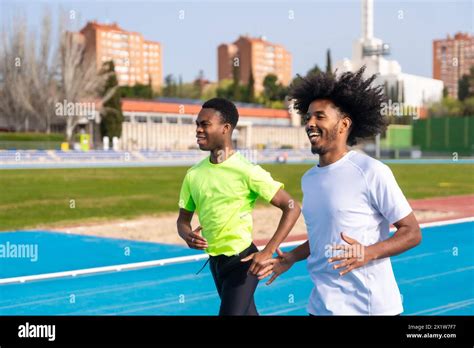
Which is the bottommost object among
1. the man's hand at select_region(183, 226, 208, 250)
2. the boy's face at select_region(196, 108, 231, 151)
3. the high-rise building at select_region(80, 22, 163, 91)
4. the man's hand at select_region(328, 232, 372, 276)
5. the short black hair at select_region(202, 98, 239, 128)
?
the man's hand at select_region(183, 226, 208, 250)

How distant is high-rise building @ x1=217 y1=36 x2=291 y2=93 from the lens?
4769 inches

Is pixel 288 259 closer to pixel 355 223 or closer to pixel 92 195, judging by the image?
pixel 355 223

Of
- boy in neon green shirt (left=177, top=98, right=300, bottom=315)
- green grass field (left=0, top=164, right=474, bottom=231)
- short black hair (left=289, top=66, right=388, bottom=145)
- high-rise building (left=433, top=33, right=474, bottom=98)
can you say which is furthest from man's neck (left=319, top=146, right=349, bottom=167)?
high-rise building (left=433, top=33, right=474, bottom=98)

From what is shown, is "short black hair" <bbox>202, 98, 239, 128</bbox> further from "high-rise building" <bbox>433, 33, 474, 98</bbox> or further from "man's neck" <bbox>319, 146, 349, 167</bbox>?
"high-rise building" <bbox>433, 33, 474, 98</bbox>

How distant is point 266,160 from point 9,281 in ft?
129

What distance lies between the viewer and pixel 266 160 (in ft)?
→ 154

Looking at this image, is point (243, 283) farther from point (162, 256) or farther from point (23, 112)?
point (23, 112)

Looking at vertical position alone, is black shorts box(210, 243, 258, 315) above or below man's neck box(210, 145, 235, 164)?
below

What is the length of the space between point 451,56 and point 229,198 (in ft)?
446

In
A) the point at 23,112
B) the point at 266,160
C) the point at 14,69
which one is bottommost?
the point at 266,160

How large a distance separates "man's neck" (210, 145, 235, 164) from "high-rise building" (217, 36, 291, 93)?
353 feet

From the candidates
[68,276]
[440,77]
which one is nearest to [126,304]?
[68,276]

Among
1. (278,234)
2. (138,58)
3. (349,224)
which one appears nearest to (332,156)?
(349,224)

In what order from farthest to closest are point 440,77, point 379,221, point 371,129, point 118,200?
point 440,77 → point 118,200 → point 371,129 → point 379,221
